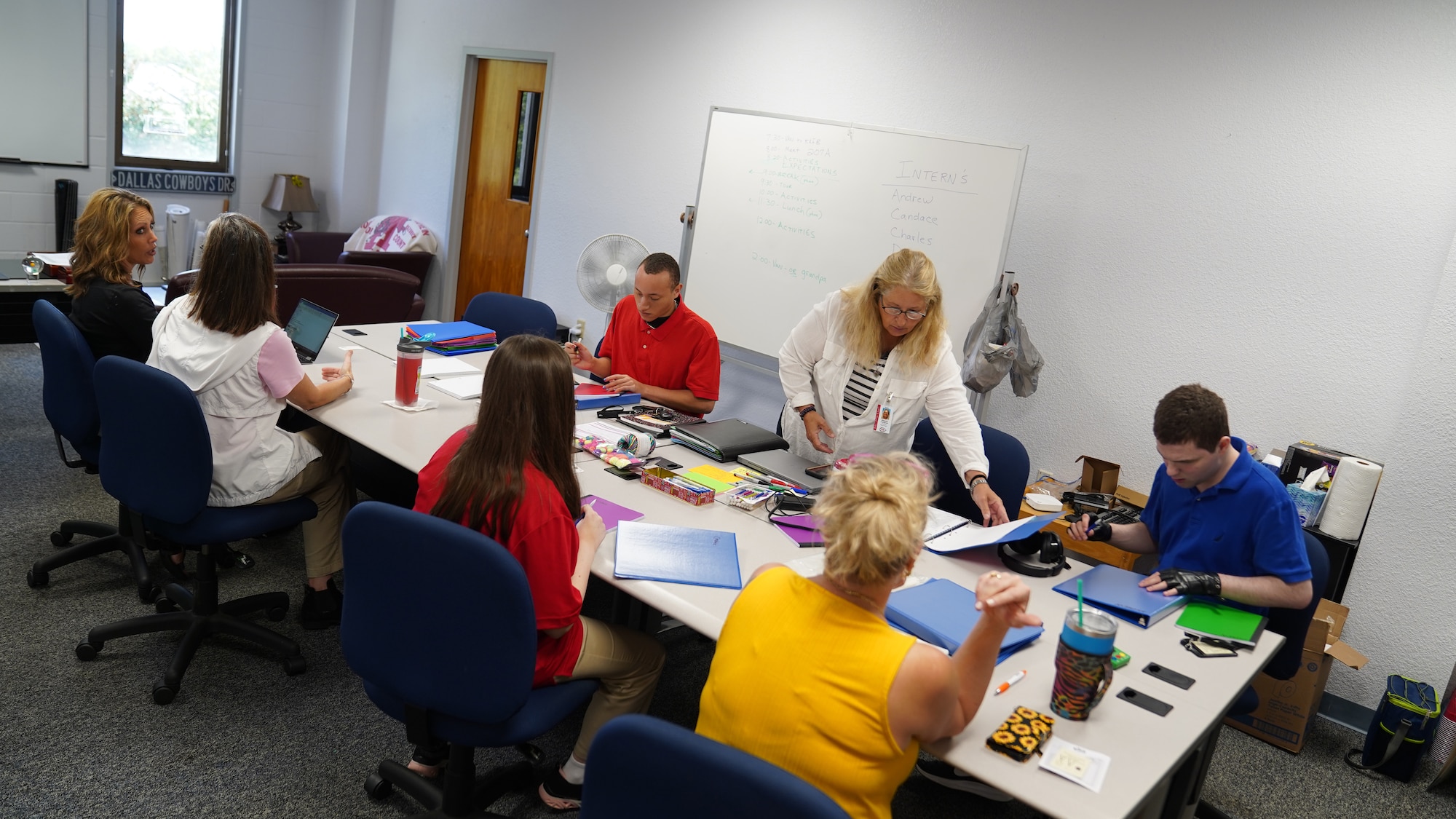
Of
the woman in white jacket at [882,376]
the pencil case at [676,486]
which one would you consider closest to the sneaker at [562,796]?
the pencil case at [676,486]

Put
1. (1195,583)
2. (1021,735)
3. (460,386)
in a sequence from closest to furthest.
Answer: (1021,735) → (1195,583) → (460,386)

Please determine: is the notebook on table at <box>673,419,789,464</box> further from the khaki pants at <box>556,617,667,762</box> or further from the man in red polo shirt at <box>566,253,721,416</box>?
the khaki pants at <box>556,617,667,762</box>

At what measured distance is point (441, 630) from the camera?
171 centimetres

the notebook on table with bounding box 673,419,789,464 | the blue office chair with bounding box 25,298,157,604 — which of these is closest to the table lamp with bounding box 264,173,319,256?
the blue office chair with bounding box 25,298,157,604

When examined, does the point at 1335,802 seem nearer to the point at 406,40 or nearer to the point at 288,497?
the point at 288,497

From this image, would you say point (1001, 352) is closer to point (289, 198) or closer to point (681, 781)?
point (681, 781)

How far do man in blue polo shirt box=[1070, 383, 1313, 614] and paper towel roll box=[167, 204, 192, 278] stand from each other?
6884 millimetres

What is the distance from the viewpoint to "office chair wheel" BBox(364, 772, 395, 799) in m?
2.22

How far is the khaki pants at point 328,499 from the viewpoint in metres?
2.86

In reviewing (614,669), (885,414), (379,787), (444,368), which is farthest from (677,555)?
(444,368)

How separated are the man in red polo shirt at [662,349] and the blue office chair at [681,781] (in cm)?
222

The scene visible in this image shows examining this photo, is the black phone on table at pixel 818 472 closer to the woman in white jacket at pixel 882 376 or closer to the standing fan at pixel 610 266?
the woman in white jacket at pixel 882 376

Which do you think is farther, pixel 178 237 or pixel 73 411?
pixel 178 237

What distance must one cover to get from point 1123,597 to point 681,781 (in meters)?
1.40
